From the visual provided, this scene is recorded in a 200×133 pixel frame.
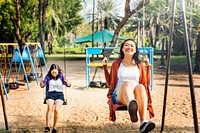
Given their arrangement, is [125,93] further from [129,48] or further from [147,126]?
[129,48]

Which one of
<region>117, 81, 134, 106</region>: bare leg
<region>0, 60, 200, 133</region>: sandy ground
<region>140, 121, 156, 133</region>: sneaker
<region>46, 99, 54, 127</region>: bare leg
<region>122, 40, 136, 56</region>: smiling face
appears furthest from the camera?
<region>0, 60, 200, 133</region>: sandy ground

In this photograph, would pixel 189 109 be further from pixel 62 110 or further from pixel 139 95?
pixel 139 95

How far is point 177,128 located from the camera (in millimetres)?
4797

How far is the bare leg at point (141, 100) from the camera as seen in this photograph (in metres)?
3.29

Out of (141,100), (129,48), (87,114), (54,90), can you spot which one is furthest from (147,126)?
(87,114)

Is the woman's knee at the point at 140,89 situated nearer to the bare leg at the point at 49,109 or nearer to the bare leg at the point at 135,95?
the bare leg at the point at 135,95

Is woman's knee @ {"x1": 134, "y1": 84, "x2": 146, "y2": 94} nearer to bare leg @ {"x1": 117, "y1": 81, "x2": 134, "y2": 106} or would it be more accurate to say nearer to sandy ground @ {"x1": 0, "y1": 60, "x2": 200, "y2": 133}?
bare leg @ {"x1": 117, "y1": 81, "x2": 134, "y2": 106}

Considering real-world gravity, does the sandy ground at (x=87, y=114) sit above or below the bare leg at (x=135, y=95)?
below

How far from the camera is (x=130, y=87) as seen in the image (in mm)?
3404

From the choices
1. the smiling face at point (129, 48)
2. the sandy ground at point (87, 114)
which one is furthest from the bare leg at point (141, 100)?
the sandy ground at point (87, 114)

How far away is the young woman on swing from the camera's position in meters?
3.23

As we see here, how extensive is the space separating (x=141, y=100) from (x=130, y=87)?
7.9 inches

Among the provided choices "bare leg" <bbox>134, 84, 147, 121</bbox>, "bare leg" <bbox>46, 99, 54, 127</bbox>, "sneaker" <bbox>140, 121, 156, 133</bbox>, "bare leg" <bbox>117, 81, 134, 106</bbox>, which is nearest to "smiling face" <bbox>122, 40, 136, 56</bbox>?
"bare leg" <bbox>117, 81, 134, 106</bbox>

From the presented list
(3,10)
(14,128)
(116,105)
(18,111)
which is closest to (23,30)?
(3,10)
